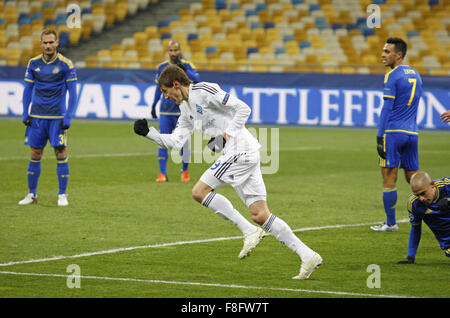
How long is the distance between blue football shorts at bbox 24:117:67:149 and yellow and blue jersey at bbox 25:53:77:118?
80mm

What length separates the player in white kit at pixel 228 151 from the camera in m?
6.75

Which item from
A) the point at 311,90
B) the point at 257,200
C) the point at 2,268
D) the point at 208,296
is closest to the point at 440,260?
the point at 257,200

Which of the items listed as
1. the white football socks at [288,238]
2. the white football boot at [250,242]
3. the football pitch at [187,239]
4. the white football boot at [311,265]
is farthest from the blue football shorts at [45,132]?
the white football boot at [311,265]

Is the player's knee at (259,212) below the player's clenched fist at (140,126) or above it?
below

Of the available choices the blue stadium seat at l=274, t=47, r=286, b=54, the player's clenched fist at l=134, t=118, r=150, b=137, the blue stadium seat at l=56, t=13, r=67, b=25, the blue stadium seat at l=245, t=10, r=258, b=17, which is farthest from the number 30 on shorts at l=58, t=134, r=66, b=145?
the blue stadium seat at l=56, t=13, r=67, b=25

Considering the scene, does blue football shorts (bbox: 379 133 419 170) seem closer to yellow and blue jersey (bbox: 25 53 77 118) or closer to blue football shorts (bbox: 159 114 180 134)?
yellow and blue jersey (bbox: 25 53 77 118)

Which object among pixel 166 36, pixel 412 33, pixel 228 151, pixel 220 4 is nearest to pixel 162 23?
pixel 166 36

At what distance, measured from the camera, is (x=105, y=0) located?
31.0 meters

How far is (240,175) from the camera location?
6.88 meters

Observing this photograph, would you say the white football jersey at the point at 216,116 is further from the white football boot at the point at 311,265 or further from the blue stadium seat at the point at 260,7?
the blue stadium seat at the point at 260,7

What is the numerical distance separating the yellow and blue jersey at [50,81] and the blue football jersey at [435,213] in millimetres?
5225

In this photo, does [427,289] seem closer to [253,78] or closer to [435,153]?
[435,153]

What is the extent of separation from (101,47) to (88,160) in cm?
1386

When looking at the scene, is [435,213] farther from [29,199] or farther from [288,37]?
[288,37]
